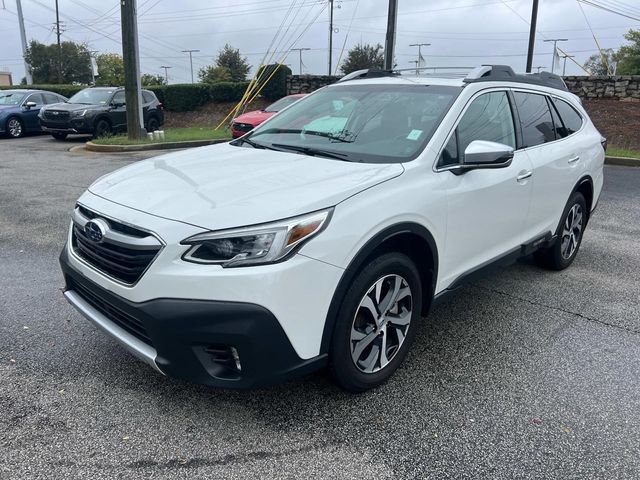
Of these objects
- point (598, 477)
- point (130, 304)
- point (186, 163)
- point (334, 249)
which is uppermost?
point (186, 163)

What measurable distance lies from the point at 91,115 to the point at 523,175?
14.3 m

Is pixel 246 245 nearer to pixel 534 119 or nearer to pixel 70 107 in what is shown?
pixel 534 119

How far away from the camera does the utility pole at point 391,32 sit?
16391 mm

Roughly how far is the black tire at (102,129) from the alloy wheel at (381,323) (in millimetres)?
14715

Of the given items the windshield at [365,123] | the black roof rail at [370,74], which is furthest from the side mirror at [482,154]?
the black roof rail at [370,74]

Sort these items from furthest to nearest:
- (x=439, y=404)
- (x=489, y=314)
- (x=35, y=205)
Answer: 1. (x=35, y=205)
2. (x=489, y=314)
3. (x=439, y=404)

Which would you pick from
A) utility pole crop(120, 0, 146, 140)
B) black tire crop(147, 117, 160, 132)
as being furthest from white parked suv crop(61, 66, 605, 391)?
black tire crop(147, 117, 160, 132)

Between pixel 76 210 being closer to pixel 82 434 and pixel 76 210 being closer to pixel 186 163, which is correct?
pixel 186 163

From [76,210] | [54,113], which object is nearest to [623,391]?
[76,210]

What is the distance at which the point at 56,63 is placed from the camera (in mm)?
58250

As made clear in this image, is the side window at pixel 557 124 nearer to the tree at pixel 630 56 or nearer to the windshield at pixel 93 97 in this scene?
the windshield at pixel 93 97

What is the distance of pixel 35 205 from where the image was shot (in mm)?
7418

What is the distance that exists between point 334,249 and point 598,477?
1578 millimetres

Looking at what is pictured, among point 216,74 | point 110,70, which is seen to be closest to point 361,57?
point 216,74
